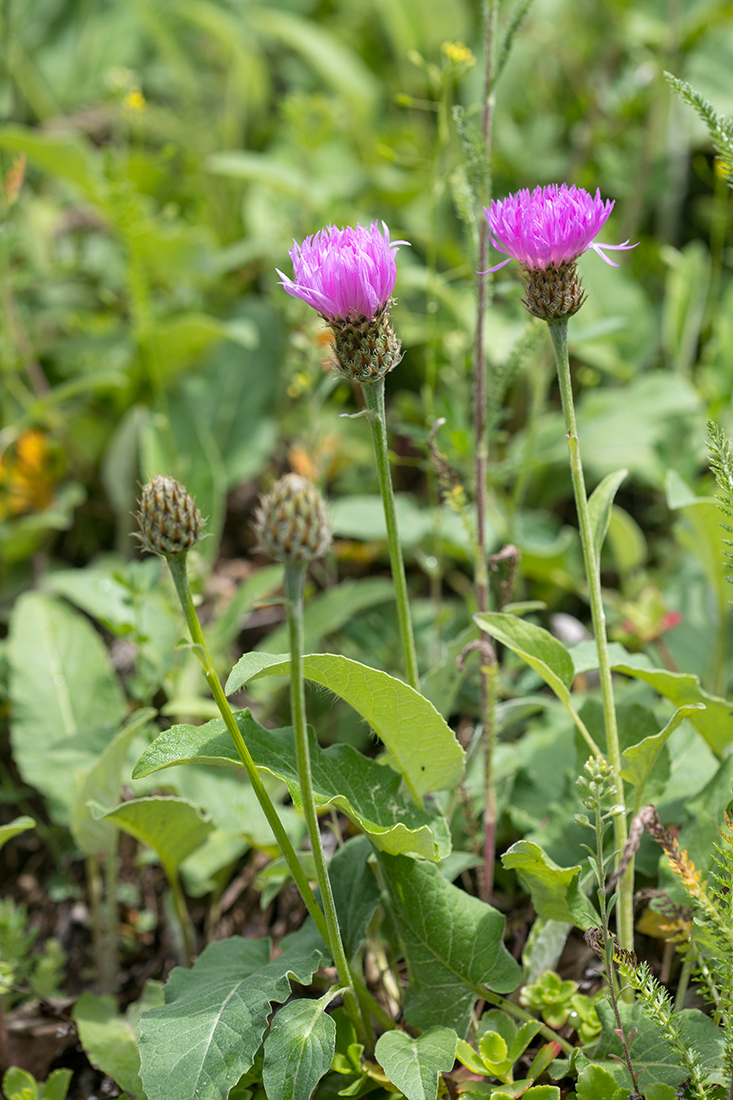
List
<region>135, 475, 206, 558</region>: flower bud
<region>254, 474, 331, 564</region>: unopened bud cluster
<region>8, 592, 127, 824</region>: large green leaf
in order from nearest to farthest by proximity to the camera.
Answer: <region>254, 474, 331, 564</region>: unopened bud cluster → <region>135, 475, 206, 558</region>: flower bud → <region>8, 592, 127, 824</region>: large green leaf

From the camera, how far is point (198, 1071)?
1342 mm

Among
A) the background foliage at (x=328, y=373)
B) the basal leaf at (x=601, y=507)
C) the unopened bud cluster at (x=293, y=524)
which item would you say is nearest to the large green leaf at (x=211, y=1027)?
the background foliage at (x=328, y=373)

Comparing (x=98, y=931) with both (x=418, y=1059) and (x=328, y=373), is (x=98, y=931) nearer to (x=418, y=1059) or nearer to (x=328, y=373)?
(x=418, y=1059)

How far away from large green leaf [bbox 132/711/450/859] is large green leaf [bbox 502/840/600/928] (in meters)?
0.12

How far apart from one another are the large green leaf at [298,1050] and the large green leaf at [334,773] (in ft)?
0.88

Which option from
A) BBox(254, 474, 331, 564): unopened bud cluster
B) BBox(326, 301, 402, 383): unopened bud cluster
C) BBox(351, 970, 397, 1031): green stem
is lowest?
BBox(351, 970, 397, 1031): green stem

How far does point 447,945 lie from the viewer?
1.54 meters

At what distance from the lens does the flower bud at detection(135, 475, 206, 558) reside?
4.11 feet

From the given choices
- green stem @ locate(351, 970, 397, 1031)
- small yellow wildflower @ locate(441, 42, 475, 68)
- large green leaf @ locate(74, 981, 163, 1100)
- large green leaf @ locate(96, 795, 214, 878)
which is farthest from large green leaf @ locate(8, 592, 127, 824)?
small yellow wildflower @ locate(441, 42, 475, 68)

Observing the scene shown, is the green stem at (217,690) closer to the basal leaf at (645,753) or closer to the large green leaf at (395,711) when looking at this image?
the large green leaf at (395,711)

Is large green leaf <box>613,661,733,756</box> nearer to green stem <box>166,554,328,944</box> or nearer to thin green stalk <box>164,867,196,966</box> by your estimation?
green stem <box>166,554,328,944</box>

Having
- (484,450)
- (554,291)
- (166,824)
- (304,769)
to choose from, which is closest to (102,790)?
(166,824)

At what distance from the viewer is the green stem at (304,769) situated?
1.12 metres

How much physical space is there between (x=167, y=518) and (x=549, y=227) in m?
0.67
